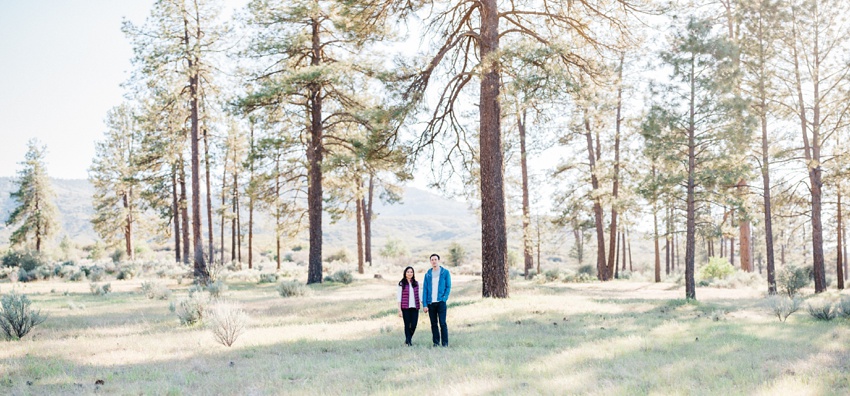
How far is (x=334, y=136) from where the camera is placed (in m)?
21.1

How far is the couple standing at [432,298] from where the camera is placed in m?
8.68

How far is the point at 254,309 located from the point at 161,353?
5.94 m

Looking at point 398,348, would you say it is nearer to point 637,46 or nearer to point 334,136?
point 637,46

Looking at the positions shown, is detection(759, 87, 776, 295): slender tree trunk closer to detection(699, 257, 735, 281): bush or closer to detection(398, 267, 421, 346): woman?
detection(699, 257, 735, 281): bush

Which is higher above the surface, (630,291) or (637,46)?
(637,46)

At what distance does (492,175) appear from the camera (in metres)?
14.0

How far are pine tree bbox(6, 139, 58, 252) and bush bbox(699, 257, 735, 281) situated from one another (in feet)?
157

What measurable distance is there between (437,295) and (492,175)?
5957 millimetres

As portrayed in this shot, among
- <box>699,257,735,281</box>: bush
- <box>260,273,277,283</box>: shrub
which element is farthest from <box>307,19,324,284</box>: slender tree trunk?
<box>699,257,735,281</box>: bush

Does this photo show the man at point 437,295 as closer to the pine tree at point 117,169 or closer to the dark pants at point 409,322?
the dark pants at point 409,322

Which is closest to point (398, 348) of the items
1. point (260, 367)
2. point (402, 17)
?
point (260, 367)

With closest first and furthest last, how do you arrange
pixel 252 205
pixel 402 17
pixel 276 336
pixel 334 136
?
pixel 276 336, pixel 402 17, pixel 334 136, pixel 252 205

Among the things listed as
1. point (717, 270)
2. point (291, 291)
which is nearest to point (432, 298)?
point (291, 291)

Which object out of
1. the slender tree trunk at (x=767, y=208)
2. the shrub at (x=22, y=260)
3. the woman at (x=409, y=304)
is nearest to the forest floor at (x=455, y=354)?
the woman at (x=409, y=304)
